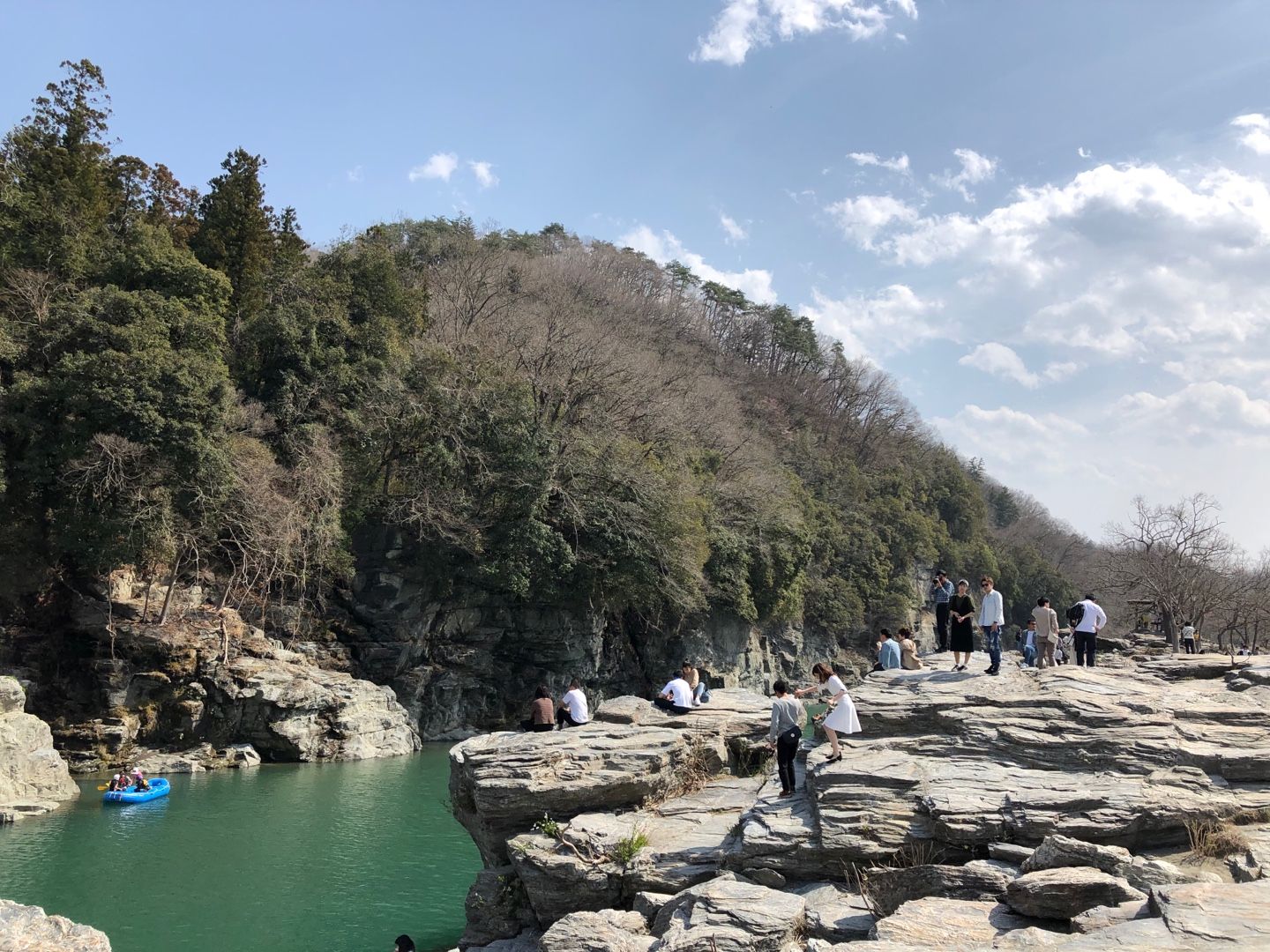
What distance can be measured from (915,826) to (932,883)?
84 cm

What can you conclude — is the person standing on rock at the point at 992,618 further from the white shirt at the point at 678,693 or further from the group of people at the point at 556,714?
the group of people at the point at 556,714

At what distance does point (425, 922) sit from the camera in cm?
1457

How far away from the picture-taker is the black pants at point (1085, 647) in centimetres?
1539

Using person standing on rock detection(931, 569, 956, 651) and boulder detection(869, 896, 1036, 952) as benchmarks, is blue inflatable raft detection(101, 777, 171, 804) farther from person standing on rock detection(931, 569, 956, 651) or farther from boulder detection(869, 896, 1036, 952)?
boulder detection(869, 896, 1036, 952)

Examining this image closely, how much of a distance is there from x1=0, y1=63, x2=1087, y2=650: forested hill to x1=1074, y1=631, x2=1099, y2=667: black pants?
69.1ft

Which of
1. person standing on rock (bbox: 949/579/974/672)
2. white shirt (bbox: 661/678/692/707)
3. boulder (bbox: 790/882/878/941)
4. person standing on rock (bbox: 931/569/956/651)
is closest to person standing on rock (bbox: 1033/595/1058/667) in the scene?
person standing on rock (bbox: 949/579/974/672)

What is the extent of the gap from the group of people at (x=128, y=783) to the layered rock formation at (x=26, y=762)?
1043 mm

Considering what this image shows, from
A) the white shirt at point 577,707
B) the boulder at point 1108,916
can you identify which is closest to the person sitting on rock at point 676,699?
the white shirt at point 577,707

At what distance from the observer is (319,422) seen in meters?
33.4

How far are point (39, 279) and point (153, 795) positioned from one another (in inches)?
618

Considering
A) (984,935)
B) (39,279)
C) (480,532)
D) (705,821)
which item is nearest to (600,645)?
(480,532)

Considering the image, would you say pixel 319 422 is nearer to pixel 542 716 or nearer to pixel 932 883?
pixel 542 716

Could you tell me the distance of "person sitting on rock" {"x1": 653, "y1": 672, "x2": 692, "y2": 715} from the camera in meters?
15.2

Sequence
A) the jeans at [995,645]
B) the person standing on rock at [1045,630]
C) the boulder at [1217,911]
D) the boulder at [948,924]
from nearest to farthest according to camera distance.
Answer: the boulder at [1217,911] → the boulder at [948,924] → the jeans at [995,645] → the person standing on rock at [1045,630]
